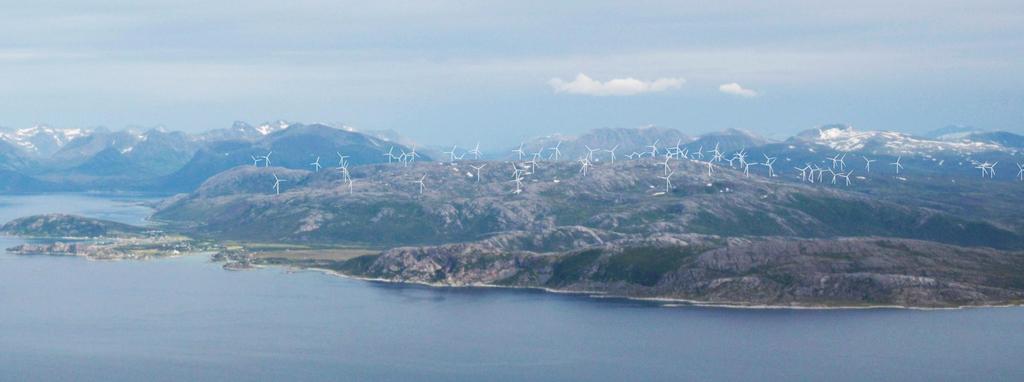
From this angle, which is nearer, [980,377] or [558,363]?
[980,377]

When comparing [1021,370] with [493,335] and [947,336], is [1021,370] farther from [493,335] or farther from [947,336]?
[493,335]

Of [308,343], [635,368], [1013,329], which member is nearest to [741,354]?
[635,368]

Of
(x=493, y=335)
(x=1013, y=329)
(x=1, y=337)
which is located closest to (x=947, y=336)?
(x=1013, y=329)

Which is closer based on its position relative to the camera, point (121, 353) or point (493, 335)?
point (121, 353)

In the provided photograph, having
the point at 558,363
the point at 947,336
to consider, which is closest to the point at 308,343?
the point at 558,363

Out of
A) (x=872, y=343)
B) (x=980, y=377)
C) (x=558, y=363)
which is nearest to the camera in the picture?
(x=980, y=377)

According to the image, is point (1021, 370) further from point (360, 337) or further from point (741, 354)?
point (360, 337)

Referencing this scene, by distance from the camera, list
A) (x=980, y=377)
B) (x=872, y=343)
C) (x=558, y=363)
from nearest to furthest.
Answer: (x=980, y=377) < (x=558, y=363) < (x=872, y=343)
